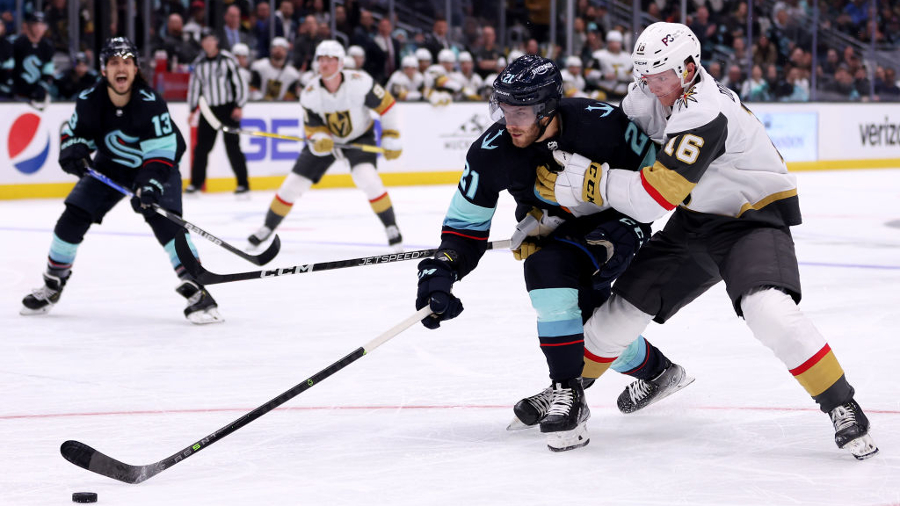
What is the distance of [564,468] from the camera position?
2.55 metres

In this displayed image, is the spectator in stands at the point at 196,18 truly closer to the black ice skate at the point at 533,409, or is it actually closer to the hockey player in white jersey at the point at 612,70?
the hockey player in white jersey at the point at 612,70

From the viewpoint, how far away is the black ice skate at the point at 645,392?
308cm

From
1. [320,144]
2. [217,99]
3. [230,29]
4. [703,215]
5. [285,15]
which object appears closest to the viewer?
[703,215]

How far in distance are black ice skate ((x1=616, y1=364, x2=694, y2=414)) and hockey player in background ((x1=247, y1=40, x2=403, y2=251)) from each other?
4.04m

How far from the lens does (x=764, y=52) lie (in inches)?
600

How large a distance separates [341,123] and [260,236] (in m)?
0.83

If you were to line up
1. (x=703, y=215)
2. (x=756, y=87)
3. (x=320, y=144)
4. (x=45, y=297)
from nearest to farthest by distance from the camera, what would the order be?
1. (x=703, y=215)
2. (x=45, y=297)
3. (x=320, y=144)
4. (x=756, y=87)

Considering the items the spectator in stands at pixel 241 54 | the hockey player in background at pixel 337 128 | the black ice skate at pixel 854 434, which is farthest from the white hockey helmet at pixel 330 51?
the black ice skate at pixel 854 434

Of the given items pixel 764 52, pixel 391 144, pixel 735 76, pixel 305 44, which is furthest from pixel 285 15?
pixel 764 52

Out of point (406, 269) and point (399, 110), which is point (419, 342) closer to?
point (406, 269)

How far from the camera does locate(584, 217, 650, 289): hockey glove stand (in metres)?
2.72

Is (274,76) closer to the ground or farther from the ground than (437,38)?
closer to the ground

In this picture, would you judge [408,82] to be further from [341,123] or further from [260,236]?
[260,236]

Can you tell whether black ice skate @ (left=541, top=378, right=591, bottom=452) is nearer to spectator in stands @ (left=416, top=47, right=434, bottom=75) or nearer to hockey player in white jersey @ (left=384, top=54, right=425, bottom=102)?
hockey player in white jersey @ (left=384, top=54, right=425, bottom=102)
